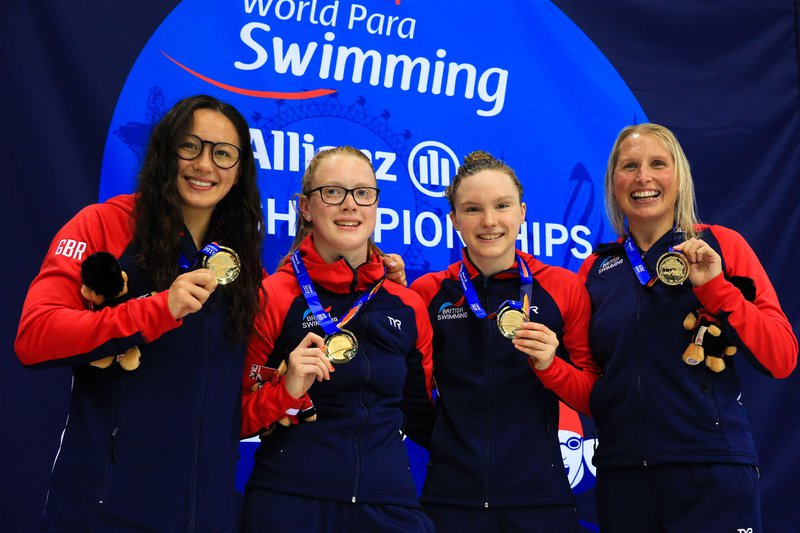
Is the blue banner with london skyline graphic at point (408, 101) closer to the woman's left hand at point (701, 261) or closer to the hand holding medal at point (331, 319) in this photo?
the hand holding medal at point (331, 319)

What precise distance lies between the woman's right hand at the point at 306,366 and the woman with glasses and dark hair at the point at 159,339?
0.16 metres

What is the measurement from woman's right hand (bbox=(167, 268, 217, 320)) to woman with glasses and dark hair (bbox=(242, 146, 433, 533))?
1.32 ft

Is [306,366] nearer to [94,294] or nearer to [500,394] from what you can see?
[94,294]

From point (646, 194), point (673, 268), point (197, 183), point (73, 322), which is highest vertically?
point (646, 194)

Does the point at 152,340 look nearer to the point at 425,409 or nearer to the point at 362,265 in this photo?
the point at 362,265

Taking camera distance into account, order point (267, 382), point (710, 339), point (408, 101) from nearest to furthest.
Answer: point (267, 382), point (710, 339), point (408, 101)

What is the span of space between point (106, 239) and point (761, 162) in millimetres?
3881

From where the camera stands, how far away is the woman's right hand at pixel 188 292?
2041 mm

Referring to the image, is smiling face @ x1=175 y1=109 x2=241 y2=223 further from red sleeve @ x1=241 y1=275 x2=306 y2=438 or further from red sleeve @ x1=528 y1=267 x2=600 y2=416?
red sleeve @ x1=528 y1=267 x2=600 y2=416

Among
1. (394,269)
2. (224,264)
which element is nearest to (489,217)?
(394,269)

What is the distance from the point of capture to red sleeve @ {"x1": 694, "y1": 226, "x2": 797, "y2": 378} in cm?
268

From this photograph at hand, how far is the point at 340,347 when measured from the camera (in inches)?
97.2

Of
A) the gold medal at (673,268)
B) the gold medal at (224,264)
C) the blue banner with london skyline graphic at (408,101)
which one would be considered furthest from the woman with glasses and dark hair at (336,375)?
the blue banner with london skyline graphic at (408,101)

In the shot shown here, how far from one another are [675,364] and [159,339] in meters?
1.71
